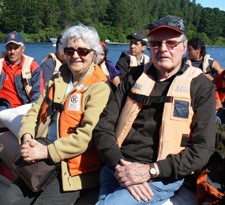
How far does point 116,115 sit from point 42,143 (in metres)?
0.62

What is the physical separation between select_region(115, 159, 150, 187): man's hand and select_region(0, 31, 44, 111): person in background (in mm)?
2614

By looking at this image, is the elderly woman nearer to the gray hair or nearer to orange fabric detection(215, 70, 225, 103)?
the gray hair

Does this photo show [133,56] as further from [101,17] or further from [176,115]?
[101,17]

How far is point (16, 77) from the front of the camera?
5016 millimetres

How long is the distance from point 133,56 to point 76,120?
13.1 feet

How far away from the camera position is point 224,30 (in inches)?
4407

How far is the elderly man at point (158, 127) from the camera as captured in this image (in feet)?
8.40

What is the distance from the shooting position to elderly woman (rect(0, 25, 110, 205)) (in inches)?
115

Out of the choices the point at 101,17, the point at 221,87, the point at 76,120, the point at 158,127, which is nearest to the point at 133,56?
the point at 221,87

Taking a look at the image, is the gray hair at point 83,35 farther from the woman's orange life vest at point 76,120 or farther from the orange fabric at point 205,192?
the orange fabric at point 205,192

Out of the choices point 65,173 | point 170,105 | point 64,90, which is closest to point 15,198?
point 65,173

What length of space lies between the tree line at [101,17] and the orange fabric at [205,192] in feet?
165

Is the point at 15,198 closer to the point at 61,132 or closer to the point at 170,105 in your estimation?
the point at 61,132

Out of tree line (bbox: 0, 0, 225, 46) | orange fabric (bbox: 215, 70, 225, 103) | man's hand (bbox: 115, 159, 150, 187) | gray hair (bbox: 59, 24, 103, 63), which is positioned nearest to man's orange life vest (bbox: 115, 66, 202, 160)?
man's hand (bbox: 115, 159, 150, 187)
